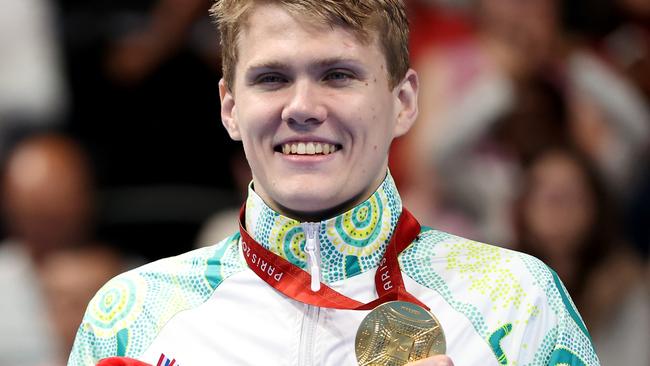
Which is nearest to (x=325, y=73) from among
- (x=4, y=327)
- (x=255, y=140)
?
(x=255, y=140)

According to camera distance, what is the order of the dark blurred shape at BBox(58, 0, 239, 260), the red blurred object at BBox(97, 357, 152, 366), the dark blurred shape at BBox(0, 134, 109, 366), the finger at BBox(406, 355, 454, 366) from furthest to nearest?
1. the dark blurred shape at BBox(58, 0, 239, 260)
2. the dark blurred shape at BBox(0, 134, 109, 366)
3. the red blurred object at BBox(97, 357, 152, 366)
4. the finger at BBox(406, 355, 454, 366)

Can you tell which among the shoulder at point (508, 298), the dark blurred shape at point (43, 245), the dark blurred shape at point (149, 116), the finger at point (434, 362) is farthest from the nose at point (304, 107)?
the dark blurred shape at point (149, 116)

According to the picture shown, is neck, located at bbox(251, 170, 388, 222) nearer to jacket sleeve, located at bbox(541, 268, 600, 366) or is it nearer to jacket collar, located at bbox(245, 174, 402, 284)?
jacket collar, located at bbox(245, 174, 402, 284)

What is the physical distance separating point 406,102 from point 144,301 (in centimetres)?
80

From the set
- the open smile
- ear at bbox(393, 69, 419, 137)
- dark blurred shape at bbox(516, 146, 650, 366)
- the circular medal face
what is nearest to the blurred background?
dark blurred shape at bbox(516, 146, 650, 366)

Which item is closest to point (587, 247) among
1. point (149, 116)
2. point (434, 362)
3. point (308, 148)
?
point (149, 116)

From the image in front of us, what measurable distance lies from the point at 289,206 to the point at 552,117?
A: 314 centimetres

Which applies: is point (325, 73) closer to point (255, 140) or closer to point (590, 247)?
point (255, 140)

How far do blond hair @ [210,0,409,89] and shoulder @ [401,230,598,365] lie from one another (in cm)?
44

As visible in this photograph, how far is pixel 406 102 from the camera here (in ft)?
9.45

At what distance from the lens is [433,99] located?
5.77 m

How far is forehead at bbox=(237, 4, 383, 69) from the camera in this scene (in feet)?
8.61

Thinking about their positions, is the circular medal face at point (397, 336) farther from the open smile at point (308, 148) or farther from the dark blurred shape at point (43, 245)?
the dark blurred shape at point (43, 245)

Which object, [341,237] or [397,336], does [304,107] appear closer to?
[341,237]
